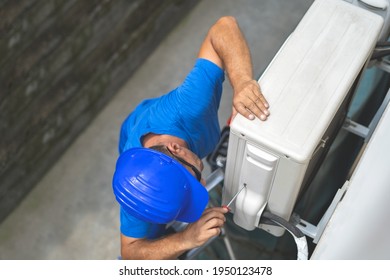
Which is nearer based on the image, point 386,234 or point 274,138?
point 386,234

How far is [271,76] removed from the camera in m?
1.41

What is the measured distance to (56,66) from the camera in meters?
2.73

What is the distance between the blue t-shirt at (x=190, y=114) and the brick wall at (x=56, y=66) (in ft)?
2.55

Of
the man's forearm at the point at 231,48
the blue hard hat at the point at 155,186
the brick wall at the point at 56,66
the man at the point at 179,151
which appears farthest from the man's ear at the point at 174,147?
the brick wall at the point at 56,66

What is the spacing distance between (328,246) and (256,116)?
0.31m

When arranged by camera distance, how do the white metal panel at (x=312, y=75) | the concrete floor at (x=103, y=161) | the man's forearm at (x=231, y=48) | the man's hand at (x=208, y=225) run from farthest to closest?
the concrete floor at (x=103, y=161) → the man's forearm at (x=231, y=48) → the man's hand at (x=208, y=225) → the white metal panel at (x=312, y=75)

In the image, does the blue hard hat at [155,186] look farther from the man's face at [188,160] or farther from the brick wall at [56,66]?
the brick wall at [56,66]

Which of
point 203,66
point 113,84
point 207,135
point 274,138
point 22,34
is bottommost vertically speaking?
point 113,84

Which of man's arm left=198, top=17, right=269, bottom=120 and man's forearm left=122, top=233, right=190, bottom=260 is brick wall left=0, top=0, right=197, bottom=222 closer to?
man's arm left=198, top=17, right=269, bottom=120

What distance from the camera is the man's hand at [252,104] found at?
1.34 m

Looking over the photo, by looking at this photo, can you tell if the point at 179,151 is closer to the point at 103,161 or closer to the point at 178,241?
the point at 178,241

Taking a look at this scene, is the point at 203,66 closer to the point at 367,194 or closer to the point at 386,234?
the point at 367,194

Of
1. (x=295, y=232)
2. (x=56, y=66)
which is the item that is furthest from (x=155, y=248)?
(x=56, y=66)

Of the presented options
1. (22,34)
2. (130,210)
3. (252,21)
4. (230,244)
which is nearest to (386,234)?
(130,210)
